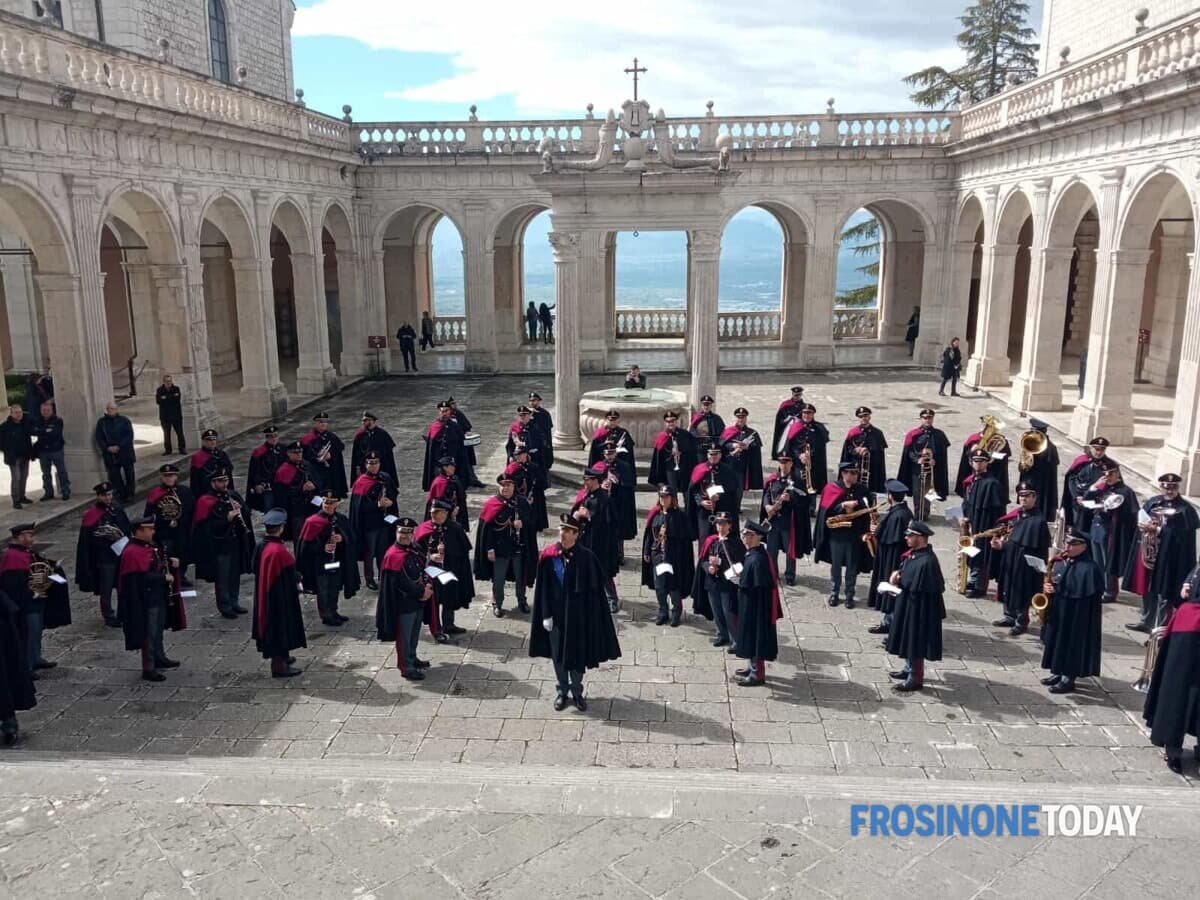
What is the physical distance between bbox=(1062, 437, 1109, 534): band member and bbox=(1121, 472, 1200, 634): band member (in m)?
1.02

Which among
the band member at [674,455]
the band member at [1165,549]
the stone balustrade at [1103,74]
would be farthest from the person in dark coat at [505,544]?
the stone balustrade at [1103,74]

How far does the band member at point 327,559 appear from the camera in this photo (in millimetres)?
10383

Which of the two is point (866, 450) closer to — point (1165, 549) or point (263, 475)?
point (1165, 549)

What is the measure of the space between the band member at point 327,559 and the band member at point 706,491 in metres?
4.11

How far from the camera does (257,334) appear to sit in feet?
71.4

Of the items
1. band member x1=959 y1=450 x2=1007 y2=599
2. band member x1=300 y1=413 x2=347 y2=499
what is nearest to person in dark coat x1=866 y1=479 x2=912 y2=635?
band member x1=959 y1=450 x2=1007 y2=599

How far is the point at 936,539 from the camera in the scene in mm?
13492

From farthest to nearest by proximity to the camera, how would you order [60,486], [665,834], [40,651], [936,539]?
[60,486], [936,539], [40,651], [665,834]

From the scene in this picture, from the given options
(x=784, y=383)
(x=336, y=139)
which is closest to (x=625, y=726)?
(x=784, y=383)

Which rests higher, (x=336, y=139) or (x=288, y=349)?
(x=336, y=139)

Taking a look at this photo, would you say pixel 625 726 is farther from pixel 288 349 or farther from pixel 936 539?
pixel 288 349

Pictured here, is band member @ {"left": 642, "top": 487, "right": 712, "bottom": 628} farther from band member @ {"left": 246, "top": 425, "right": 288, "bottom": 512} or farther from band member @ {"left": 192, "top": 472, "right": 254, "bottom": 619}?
band member @ {"left": 246, "top": 425, "right": 288, "bottom": 512}

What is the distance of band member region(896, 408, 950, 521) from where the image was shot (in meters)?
13.5

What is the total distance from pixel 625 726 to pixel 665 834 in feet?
5.89
